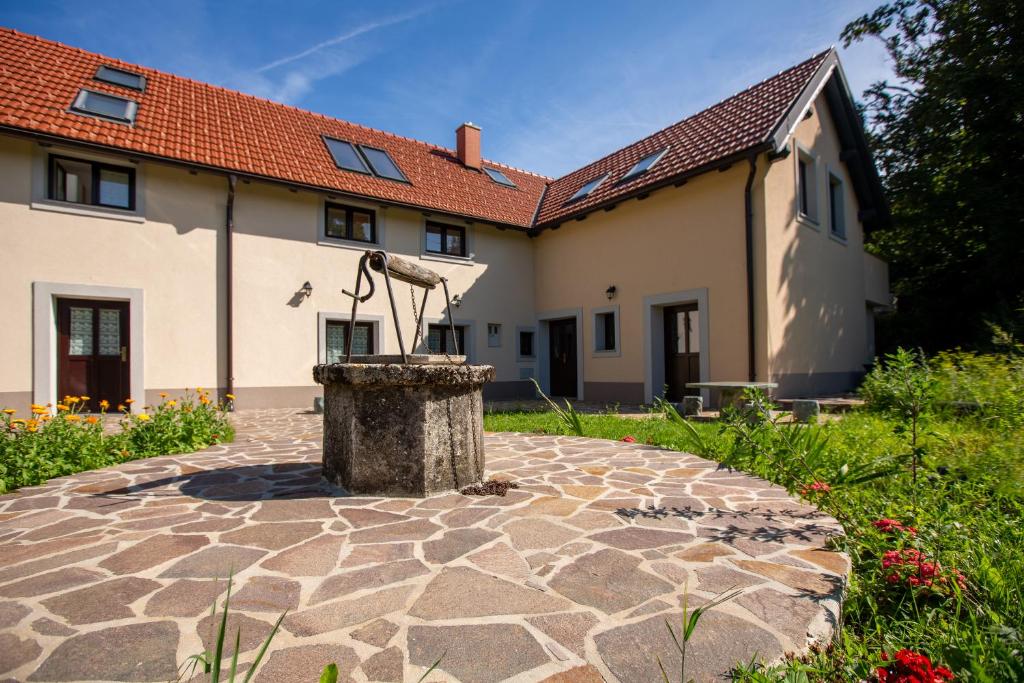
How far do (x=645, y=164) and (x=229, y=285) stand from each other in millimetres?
9651

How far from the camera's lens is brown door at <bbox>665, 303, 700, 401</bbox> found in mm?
10875

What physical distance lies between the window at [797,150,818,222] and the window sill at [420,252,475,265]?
7924 millimetres

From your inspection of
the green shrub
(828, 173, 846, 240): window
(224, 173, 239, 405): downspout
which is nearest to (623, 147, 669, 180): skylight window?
(828, 173, 846, 240): window

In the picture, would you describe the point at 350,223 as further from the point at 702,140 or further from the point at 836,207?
the point at 836,207

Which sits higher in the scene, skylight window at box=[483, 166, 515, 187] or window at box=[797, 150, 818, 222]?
skylight window at box=[483, 166, 515, 187]

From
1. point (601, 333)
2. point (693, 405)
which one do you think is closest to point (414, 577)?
point (693, 405)

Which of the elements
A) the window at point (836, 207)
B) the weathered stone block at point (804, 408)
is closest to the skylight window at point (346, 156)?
the weathered stone block at point (804, 408)

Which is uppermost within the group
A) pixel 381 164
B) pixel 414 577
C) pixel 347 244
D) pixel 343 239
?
pixel 381 164

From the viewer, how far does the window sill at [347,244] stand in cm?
1130

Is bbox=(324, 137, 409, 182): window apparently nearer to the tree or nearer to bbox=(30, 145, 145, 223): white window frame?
bbox=(30, 145, 145, 223): white window frame

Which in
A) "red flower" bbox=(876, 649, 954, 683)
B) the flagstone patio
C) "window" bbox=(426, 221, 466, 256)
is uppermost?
"window" bbox=(426, 221, 466, 256)

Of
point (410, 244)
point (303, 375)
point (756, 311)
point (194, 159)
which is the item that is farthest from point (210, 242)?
point (756, 311)

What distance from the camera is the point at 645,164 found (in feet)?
39.5

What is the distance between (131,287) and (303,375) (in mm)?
3484
